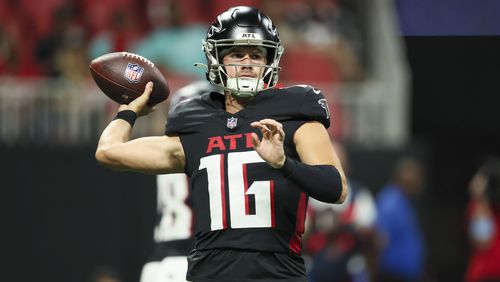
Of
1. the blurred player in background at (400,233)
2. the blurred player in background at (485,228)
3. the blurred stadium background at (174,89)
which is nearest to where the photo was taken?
the blurred player in background at (485,228)

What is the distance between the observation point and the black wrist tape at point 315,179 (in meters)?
4.04

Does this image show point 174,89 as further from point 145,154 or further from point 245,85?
point 245,85

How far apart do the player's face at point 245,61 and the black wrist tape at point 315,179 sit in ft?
1.49

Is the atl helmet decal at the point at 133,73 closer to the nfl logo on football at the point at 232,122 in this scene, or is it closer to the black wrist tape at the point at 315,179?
the nfl logo on football at the point at 232,122

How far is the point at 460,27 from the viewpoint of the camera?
1116cm

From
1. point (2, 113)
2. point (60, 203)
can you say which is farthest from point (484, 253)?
point (2, 113)

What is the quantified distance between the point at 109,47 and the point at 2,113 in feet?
5.13

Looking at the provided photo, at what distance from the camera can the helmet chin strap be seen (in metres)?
4.36

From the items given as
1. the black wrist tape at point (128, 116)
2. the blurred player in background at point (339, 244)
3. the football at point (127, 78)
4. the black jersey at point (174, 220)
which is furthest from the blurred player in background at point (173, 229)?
the blurred player in background at point (339, 244)

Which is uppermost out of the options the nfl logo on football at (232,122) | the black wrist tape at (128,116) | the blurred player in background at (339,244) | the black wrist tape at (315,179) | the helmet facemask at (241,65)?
the helmet facemask at (241,65)

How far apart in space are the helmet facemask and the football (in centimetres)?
33

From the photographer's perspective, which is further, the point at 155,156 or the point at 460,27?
the point at 460,27

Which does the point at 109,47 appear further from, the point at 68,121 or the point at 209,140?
the point at 209,140

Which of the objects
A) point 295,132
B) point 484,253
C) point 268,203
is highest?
point 295,132
